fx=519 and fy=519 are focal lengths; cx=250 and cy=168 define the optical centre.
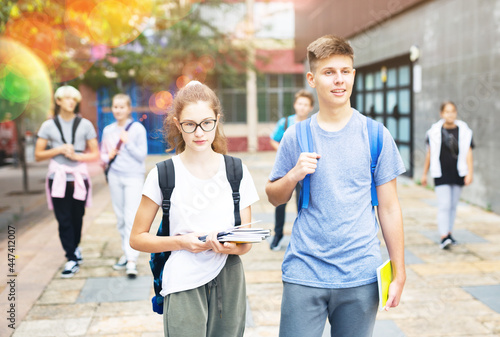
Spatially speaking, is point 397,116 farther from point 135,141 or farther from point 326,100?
point 326,100

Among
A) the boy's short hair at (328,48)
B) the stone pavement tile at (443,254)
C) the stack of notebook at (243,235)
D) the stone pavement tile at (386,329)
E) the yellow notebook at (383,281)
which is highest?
the boy's short hair at (328,48)

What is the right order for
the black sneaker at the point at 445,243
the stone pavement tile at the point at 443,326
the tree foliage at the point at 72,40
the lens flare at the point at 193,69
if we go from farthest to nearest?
the lens flare at the point at 193,69 < the tree foliage at the point at 72,40 < the black sneaker at the point at 445,243 < the stone pavement tile at the point at 443,326

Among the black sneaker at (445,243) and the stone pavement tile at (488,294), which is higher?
the black sneaker at (445,243)

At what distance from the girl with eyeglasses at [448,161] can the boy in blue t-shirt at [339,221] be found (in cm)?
409

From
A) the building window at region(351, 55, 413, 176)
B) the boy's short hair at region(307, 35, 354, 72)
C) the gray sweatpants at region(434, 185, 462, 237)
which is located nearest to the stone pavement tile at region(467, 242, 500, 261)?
the gray sweatpants at region(434, 185, 462, 237)

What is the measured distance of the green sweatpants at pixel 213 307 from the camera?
7.11ft

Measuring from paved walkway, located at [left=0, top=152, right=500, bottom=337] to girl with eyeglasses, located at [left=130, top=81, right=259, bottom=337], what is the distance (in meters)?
1.61

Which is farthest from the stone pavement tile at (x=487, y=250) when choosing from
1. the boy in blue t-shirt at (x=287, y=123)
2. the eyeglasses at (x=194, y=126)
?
the eyeglasses at (x=194, y=126)

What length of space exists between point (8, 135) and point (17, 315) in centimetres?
1892

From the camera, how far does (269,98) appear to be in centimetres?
2478

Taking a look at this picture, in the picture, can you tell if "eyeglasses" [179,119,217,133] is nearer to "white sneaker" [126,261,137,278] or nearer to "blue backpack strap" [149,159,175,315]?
"blue backpack strap" [149,159,175,315]

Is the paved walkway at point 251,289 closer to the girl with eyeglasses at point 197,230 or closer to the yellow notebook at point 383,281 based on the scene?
the girl with eyeglasses at point 197,230

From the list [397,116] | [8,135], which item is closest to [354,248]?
[397,116]

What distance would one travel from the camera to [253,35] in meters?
23.8
